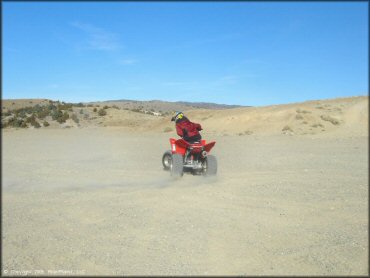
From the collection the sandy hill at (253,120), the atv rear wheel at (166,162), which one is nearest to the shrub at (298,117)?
the sandy hill at (253,120)

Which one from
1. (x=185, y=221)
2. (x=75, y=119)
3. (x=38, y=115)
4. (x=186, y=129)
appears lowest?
(x=185, y=221)

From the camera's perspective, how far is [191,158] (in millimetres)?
13109

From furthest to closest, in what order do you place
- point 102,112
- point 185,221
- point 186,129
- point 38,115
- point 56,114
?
point 102,112
point 56,114
point 38,115
point 186,129
point 185,221

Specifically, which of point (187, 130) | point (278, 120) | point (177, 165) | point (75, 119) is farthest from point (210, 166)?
point (75, 119)

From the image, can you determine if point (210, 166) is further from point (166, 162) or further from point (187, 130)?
point (166, 162)

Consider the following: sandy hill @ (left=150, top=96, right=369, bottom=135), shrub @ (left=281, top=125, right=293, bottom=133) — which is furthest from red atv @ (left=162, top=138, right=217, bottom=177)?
shrub @ (left=281, top=125, right=293, bottom=133)

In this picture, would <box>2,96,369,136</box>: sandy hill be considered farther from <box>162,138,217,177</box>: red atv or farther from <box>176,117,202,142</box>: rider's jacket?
<box>176,117,202,142</box>: rider's jacket

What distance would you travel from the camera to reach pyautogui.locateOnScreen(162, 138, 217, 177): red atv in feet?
40.9

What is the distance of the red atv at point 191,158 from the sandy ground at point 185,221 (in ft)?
1.34

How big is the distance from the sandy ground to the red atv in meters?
0.41

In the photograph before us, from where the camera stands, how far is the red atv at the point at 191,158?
490 inches

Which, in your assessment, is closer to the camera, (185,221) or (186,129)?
(185,221)

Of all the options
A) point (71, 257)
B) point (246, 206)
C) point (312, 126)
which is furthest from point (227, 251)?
point (312, 126)

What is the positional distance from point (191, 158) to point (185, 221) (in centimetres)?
571
